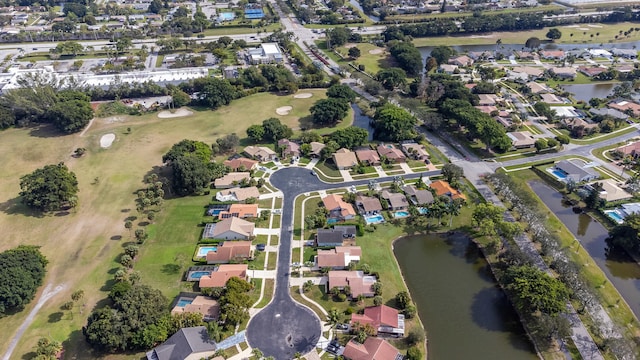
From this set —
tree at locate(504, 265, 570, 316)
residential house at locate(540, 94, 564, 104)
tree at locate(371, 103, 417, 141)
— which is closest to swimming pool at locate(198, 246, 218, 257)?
tree at locate(504, 265, 570, 316)

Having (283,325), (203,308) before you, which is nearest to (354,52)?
(283,325)

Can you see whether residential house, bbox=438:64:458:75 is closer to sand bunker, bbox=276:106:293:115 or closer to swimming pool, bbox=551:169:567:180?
sand bunker, bbox=276:106:293:115

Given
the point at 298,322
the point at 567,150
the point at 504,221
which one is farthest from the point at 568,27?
the point at 298,322

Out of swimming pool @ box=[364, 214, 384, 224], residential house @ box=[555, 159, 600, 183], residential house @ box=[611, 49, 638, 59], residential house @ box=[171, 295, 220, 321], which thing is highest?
residential house @ box=[611, 49, 638, 59]

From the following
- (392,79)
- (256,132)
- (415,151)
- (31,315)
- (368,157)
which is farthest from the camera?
(392,79)

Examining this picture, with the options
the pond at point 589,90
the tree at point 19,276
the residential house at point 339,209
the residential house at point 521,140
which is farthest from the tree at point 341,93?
the tree at point 19,276

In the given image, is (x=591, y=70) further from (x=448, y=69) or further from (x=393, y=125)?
(x=393, y=125)

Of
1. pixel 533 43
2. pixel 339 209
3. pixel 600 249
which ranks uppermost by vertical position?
pixel 533 43
